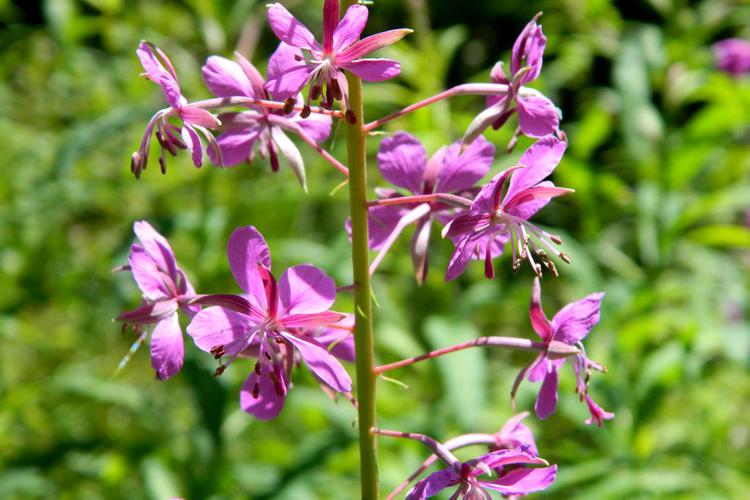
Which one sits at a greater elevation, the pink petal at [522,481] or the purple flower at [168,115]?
the purple flower at [168,115]

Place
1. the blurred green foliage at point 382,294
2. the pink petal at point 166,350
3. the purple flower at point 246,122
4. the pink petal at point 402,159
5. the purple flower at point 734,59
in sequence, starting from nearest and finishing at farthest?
the pink petal at point 166,350 < the purple flower at point 246,122 < the pink petal at point 402,159 < the blurred green foliage at point 382,294 < the purple flower at point 734,59

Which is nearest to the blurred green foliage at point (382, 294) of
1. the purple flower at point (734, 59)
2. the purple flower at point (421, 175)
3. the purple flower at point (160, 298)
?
the purple flower at point (734, 59)

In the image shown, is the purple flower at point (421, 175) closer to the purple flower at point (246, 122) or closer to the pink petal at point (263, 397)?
the purple flower at point (246, 122)

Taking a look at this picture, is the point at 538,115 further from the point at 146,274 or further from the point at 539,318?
the point at 146,274

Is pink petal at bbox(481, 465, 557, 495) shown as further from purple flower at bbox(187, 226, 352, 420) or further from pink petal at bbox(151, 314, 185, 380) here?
pink petal at bbox(151, 314, 185, 380)

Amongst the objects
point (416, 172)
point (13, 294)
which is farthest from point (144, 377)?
point (416, 172)

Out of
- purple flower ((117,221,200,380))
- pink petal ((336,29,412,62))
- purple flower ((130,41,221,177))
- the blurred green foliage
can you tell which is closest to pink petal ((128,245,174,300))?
purple flower ((117,221,200,380))

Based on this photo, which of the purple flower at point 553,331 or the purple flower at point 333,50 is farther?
the purple flower at point 553,331
